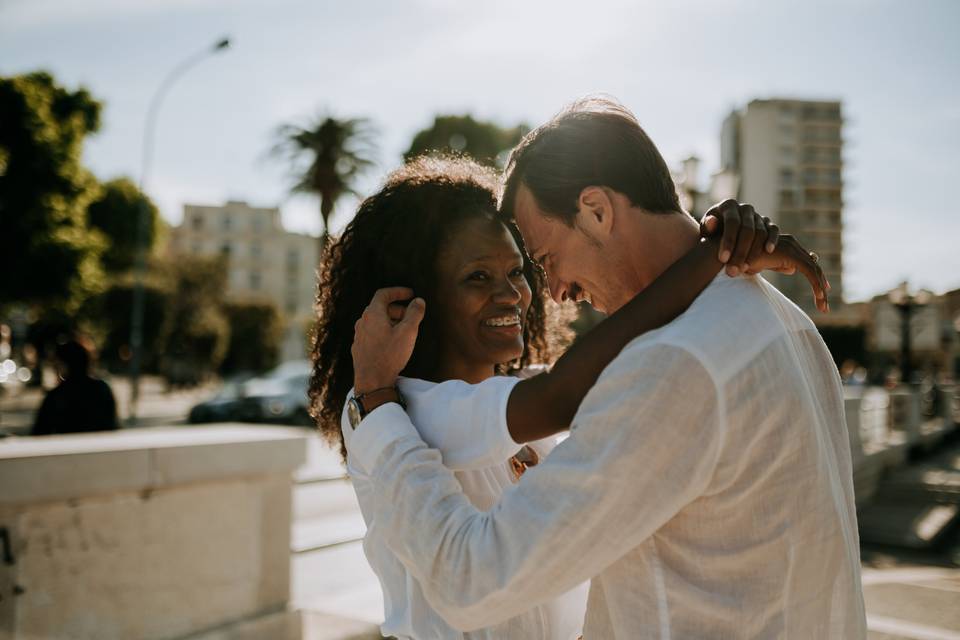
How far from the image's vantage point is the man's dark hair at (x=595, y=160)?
A: 1.49 meters

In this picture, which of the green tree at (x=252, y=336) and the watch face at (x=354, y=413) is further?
the green tree at (x=252, y=336)

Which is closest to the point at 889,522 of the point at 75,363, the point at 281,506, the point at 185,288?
the point at 281,506

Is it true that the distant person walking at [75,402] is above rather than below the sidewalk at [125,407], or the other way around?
above

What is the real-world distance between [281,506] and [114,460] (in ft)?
3.37

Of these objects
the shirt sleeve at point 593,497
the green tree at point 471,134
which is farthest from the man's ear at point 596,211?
the green tree at point 471,134

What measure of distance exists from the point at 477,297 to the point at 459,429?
61cm

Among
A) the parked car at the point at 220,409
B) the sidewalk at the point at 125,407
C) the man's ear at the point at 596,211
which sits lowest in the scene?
the sidewalk at the point at 125,407

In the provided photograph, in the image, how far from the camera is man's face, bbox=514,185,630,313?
1.58 m

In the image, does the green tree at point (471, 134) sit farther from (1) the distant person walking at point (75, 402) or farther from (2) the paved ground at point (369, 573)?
(1) the distant person walking at point (75, 402)

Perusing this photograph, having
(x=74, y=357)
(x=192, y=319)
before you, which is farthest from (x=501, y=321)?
(x=192, y=319)

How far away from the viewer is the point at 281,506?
164 inches

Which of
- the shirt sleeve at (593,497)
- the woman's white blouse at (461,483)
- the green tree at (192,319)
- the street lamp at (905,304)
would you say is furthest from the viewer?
the green tree at (192,319)

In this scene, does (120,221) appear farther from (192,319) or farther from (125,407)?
(125,407)

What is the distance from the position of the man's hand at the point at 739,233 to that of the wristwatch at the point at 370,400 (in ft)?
2.23
